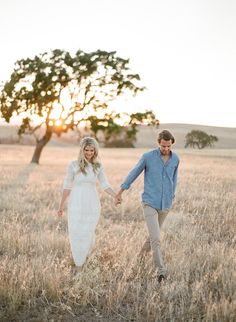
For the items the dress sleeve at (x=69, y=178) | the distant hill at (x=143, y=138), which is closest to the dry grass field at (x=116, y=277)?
the dress sleeve at (x=69, y=178)

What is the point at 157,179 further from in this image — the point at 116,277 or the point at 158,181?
the point at 116,277

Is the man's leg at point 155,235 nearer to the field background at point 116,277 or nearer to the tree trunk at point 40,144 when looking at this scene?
the field background at point 116,277

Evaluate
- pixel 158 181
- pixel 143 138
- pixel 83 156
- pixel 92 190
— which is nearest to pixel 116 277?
pixel 92 190

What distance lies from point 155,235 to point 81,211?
3.63 feet

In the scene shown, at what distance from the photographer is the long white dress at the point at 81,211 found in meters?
6.47

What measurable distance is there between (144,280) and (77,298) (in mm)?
1118

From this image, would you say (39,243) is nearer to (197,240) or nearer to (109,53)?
(197,240)

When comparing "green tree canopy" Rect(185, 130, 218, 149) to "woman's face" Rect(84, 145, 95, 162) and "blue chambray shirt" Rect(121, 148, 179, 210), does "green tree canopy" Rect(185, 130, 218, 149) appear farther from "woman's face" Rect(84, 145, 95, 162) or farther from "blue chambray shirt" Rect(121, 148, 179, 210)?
"woman's face" Rect(84, 145, 95, 162)

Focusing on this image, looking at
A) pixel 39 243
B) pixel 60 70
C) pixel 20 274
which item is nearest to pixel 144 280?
pixel 20 274

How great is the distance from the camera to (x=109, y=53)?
104 ft

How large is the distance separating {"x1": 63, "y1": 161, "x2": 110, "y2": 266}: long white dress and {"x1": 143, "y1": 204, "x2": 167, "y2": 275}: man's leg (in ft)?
2.53

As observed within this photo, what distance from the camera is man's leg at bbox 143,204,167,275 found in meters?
6.24

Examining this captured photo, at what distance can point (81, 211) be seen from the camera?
21.4 feet

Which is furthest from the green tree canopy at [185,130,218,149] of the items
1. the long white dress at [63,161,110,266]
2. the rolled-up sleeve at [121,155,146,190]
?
the long white dress at [63,161,110,266]
